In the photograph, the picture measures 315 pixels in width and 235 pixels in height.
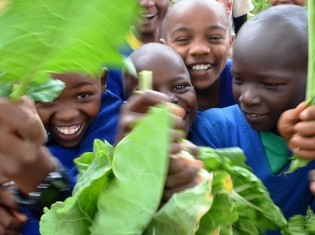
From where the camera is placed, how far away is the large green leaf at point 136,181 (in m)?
0.73

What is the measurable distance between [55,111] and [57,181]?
1.79 ft

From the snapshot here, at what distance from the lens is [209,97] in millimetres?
1879

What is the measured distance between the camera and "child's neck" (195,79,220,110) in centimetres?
186

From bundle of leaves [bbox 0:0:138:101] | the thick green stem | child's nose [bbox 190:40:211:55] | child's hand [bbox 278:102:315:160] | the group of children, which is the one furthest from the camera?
child's nose [bbox 190:40:211:55]

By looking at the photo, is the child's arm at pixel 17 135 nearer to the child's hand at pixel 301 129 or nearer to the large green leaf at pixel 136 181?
the large green leaf at pixel 136 181

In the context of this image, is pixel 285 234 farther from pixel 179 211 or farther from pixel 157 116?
pixel 157 116

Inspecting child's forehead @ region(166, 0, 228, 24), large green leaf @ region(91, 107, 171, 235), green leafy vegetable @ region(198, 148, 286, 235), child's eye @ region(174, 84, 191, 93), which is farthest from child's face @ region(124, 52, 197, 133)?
large green leaf @ region(91, 107, 171, 235)

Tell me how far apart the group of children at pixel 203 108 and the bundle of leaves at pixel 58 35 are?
0.10 metres

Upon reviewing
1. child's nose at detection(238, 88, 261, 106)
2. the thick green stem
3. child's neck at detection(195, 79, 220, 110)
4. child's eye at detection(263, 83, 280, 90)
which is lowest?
child's neck at detection(195, 79, 220, 110)

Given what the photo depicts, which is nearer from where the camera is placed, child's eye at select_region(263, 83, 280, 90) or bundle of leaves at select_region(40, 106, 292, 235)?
bundle of leaves at select_region(40, 106, 292, 235)

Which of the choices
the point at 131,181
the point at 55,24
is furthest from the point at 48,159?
the point at 55,24

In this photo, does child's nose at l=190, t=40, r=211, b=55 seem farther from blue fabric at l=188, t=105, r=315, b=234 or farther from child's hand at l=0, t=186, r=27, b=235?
child's hand at l=0, t=186, r=27, b=235

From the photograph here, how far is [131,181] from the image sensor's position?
0.77 meters

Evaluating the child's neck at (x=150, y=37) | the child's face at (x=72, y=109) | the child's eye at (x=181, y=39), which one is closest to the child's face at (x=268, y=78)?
the child's face at (x=72, y=109)
